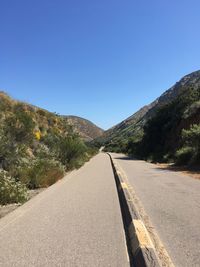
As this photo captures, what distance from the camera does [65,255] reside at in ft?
18.5

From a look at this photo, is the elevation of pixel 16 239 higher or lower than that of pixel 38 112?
lower

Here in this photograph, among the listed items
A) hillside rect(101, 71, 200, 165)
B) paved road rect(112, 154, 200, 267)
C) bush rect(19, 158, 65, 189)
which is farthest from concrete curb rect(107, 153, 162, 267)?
hillside rect(101, 71, 200, 165)

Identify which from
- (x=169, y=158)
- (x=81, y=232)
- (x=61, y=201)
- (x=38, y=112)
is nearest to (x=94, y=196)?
(x=61, y=201)

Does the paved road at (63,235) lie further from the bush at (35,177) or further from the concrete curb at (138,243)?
the bush at (35,177)

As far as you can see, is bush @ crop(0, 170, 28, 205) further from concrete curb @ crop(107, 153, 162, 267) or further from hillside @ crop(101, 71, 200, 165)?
hillside @ crop(101, 71, 200, 165)

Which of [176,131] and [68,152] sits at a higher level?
[176,131]

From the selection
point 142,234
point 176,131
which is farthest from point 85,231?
point 176,131

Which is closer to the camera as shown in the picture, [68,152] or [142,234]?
[142,234]

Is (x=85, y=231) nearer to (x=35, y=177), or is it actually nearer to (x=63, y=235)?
(x=63, y=235)

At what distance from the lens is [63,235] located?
22.7ft

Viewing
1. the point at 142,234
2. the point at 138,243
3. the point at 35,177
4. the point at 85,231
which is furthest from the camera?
the point at 35,177

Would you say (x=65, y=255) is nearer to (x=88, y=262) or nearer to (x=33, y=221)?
(x=88, y=262)

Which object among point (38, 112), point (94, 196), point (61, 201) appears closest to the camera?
point (61, 201)

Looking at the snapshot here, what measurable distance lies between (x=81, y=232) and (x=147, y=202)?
4.70 meters
